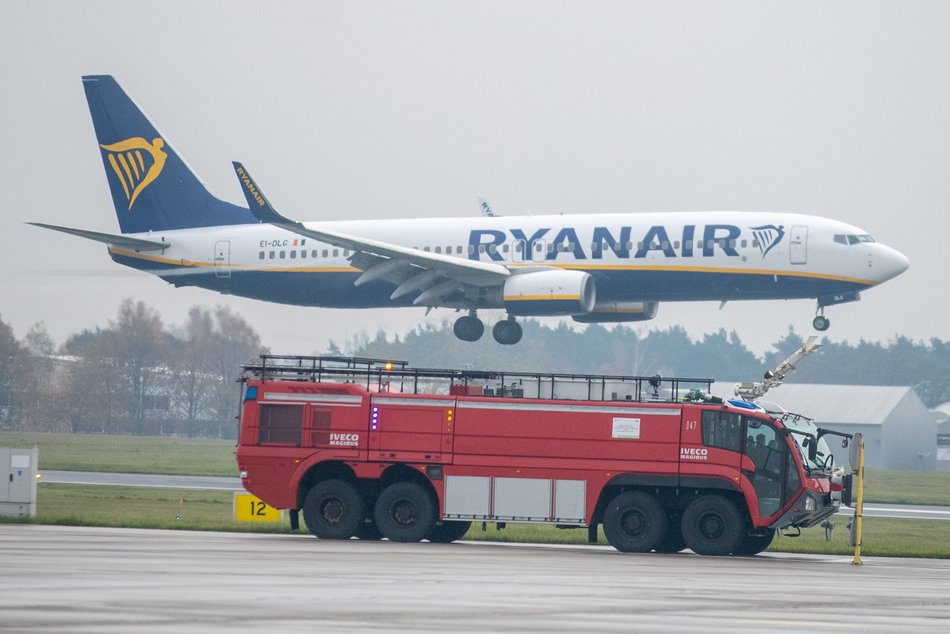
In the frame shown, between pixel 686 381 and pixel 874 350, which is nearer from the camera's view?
pixel 686 381

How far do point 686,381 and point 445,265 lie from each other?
22.5 meters

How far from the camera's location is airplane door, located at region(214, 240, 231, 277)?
59.1m

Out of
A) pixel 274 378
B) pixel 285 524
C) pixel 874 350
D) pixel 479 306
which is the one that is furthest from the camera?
pixel 874 350

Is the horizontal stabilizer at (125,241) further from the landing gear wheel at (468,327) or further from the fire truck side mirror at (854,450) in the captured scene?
the fire truck side mirror at (854,450)

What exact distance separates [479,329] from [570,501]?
26.3 m

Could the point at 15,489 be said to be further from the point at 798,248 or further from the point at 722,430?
the point at 798,248

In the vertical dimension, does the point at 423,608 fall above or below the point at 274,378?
below

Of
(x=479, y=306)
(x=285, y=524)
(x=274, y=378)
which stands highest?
(x=479, y=306)

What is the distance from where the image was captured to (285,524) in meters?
35.8

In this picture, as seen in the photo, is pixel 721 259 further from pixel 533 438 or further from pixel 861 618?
pixel 861 618

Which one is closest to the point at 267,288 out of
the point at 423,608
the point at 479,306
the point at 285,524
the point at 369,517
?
the point at 479,306

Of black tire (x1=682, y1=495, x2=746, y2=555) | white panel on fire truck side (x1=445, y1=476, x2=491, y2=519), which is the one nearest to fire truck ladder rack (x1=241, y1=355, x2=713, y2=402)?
white panel on fire truck side (x1=445, y1=476, x2=491, y2=519)

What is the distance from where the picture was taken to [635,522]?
29.4m

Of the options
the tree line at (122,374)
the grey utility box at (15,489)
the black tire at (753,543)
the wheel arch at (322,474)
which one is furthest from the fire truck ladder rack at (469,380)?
the tree line at (122,374)
